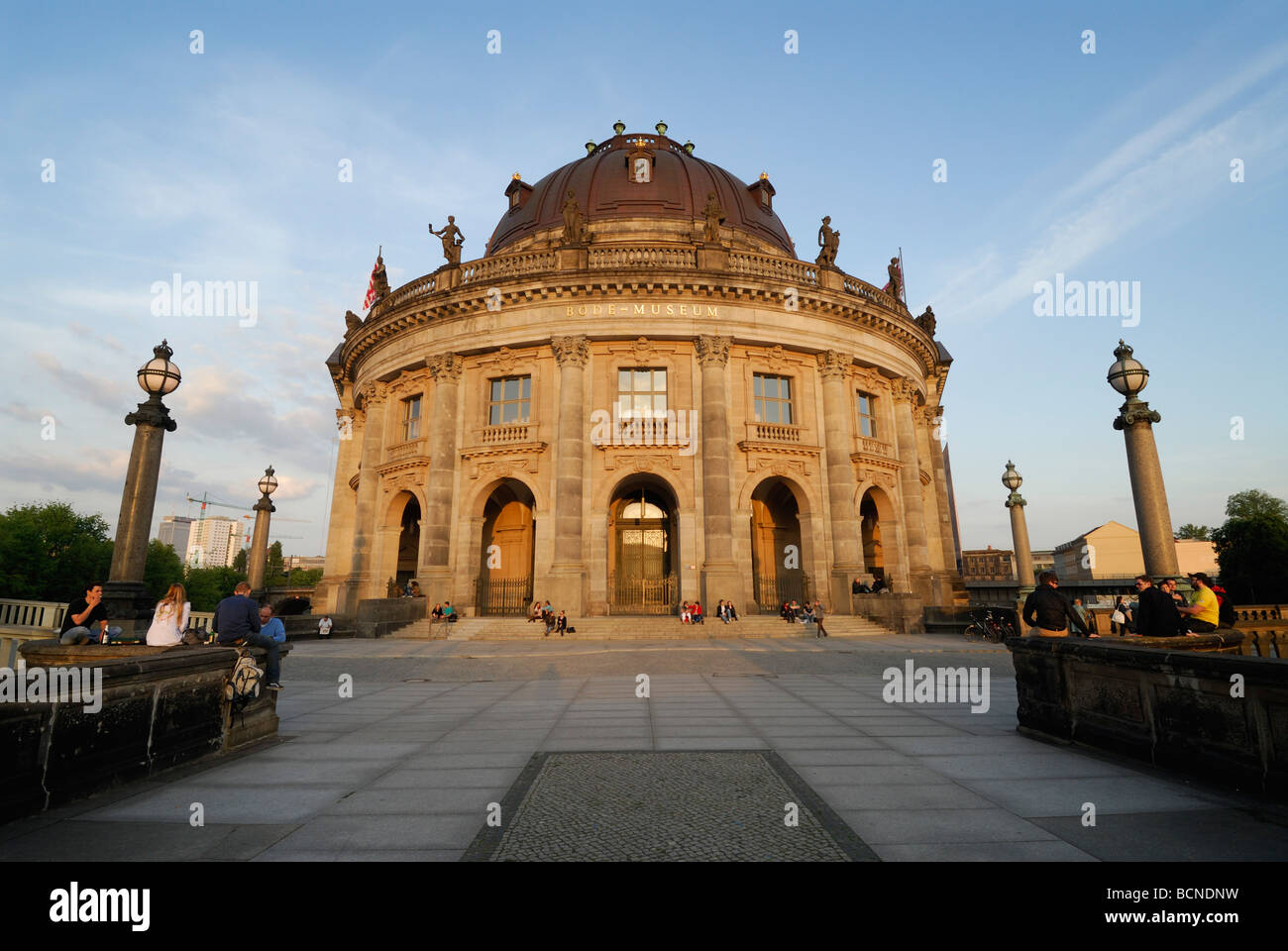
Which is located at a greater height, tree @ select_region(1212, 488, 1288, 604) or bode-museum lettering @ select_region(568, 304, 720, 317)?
bode-museum lettering @ select_region(568, 304, 720, 317)

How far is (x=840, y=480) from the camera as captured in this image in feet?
86.1

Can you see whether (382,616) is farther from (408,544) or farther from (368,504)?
(408,544)

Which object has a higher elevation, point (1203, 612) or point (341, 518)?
point (341, 518)

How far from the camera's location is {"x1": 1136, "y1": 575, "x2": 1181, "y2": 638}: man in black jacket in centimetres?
705

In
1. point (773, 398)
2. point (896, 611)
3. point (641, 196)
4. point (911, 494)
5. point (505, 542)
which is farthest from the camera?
point (641, 196)

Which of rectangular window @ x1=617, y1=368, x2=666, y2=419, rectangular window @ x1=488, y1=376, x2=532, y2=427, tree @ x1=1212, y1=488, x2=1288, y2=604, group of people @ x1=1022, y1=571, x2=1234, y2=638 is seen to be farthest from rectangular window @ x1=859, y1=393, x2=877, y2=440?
tree @ x1=1212, y1=488, x2=1288, y2=604

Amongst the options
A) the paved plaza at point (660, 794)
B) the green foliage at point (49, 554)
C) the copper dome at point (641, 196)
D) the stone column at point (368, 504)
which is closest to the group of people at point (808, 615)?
the paved plaza at point (660, 794)

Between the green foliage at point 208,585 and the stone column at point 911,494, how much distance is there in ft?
272

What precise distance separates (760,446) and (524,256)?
13.5 meters

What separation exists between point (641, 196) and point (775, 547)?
65.8 ft

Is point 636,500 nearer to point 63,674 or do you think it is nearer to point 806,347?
point 806,347

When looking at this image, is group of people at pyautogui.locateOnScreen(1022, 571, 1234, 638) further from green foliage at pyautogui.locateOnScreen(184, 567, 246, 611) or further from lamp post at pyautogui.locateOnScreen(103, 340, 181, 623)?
green foliage at pyautogui.locateOnScreen(184, 567, 246, 611)

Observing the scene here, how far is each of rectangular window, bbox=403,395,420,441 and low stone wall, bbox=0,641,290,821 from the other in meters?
24.2

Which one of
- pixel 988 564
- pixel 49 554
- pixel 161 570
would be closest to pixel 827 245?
pixel 988 564
